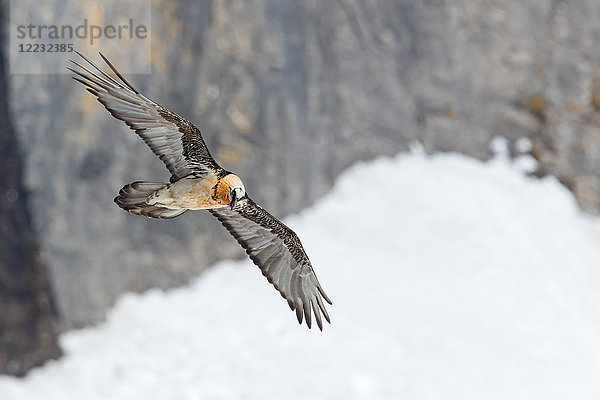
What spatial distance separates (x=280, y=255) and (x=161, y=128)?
1.19m

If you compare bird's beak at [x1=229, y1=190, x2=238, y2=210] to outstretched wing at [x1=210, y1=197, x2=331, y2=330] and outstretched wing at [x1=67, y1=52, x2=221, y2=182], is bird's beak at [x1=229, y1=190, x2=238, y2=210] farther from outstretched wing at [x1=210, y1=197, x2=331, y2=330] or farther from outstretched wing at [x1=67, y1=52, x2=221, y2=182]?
outstretched wing at [x1=210, y1=197, x2=331, y2=330]

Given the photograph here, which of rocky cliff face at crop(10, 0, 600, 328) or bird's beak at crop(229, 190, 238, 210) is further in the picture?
rocky cliff face at crop(10, 0, 600, 328)

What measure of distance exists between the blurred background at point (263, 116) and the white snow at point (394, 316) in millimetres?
412

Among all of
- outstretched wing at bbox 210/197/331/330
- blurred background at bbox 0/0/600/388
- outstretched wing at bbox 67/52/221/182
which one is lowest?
outstretched wing at bbox 210/197/331/330

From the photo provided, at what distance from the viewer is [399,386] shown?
8.00 meters

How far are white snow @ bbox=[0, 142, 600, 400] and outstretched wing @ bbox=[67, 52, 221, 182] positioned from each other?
4.25 meters

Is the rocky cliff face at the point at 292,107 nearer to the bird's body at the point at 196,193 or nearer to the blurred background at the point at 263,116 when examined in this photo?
the blurred background at the point at 263,116

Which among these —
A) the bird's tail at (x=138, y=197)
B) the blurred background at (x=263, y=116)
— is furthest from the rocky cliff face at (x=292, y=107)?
the bird's tail at (x=138, y=197)

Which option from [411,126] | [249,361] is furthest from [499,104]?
[249,361]

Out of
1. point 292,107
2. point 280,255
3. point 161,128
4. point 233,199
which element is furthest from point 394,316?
point 233,199

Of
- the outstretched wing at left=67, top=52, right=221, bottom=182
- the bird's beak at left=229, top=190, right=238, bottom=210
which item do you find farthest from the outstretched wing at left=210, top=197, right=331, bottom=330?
the bird's beak at left=229, top=190, right=238, bottom=210

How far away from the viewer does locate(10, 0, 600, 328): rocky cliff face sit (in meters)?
9.20

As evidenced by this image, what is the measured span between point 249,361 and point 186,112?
3.11 metres

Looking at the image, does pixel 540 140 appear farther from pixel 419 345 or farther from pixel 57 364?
pixel 57 364
